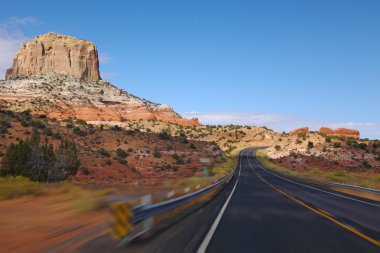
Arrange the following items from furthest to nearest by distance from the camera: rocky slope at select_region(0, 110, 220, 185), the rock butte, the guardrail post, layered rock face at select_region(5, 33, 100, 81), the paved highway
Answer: layered rock face at select_region(5, 33, 100, 81)
the rock butte
rocky slope at select_region(0, 110, 220, 185)
the paved highway
the guardrail post

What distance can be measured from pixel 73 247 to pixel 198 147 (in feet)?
251

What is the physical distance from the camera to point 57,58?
511ft

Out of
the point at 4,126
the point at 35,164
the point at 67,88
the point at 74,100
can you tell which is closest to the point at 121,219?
the point at 35,164

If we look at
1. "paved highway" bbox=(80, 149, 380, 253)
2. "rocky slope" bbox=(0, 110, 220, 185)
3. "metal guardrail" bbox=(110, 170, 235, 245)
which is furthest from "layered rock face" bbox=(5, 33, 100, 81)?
"metal guardrail" bbox=(110, 170, 235, 245)

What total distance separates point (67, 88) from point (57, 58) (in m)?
23.4

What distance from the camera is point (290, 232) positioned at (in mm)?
10180

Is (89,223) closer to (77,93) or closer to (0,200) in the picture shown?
(0,200)

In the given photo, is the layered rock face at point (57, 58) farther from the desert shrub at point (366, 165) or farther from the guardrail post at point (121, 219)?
the guardrail post at point (121, 219)

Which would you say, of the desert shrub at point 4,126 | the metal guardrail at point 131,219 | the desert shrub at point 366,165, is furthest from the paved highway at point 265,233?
the desert shrub at point 366,165

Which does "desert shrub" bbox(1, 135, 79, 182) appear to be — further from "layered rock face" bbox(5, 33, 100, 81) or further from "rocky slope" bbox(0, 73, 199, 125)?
"layered rock face" bbox(5, 33, 100, 81)

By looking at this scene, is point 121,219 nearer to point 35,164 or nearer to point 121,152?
point 35,164

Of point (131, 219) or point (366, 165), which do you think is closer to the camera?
point (131, 219)

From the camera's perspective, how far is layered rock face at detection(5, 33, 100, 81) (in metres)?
155

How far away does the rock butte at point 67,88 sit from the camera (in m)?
123
